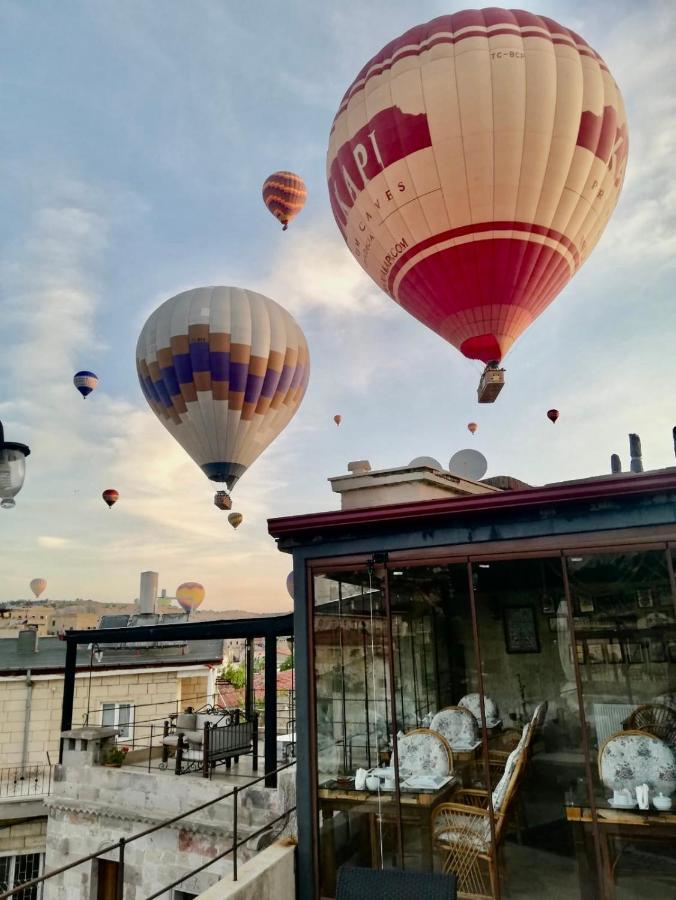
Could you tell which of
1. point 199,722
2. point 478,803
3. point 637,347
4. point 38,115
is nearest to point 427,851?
point 478,803

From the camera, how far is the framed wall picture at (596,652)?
25.0 ft

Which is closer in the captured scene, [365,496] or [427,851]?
[427,851]

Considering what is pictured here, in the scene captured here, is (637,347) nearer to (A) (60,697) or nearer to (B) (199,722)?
(B) (199,722)

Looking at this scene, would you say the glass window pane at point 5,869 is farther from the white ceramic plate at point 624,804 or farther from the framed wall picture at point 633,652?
the white ceramic plate at point 624,804

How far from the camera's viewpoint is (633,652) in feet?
25.8

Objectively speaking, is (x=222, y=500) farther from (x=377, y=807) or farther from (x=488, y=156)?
(x=377, y=807)

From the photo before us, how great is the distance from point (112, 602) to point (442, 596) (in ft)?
209

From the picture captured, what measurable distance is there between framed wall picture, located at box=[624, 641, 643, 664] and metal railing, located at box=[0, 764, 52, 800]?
54.5 feet

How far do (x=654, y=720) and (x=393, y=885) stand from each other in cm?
359

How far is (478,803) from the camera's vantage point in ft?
18.4

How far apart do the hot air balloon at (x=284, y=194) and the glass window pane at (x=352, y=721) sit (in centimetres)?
2119

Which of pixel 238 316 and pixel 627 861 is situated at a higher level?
pixel 238 316

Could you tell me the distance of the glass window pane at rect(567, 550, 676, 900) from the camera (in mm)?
4781

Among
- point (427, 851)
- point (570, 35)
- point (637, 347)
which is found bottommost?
point (427, 851)
